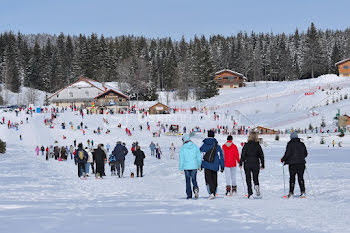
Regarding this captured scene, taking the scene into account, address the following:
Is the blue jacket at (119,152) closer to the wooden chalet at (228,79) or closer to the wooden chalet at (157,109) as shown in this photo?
the wooden chalet at (157,109)

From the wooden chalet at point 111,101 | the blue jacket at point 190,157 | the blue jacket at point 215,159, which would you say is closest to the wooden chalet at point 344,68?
the wooden chalet at point 111,101

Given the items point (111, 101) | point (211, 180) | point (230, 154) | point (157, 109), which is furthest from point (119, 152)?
point (111, 101)

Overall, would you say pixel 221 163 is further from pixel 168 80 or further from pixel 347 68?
pixel 168 80

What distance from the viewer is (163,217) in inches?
228

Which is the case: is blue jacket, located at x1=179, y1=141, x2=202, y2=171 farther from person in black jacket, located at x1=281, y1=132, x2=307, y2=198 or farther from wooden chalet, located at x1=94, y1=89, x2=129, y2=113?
wooden chalet, located at x1=94, y1=89, x2=129, y2=113

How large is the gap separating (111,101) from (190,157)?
59183 mm

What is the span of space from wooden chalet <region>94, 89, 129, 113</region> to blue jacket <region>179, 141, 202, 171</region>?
2219 inches

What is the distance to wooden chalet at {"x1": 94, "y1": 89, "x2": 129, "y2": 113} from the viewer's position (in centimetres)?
6569

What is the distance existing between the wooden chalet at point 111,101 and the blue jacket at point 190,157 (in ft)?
185

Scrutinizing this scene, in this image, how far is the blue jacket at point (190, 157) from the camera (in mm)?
8516

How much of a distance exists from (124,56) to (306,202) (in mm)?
100662

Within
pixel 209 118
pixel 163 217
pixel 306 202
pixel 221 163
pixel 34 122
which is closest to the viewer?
pixel 163 217

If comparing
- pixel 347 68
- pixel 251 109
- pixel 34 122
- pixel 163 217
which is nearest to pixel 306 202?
pixel 163 217

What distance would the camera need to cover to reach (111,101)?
66.8 meters
